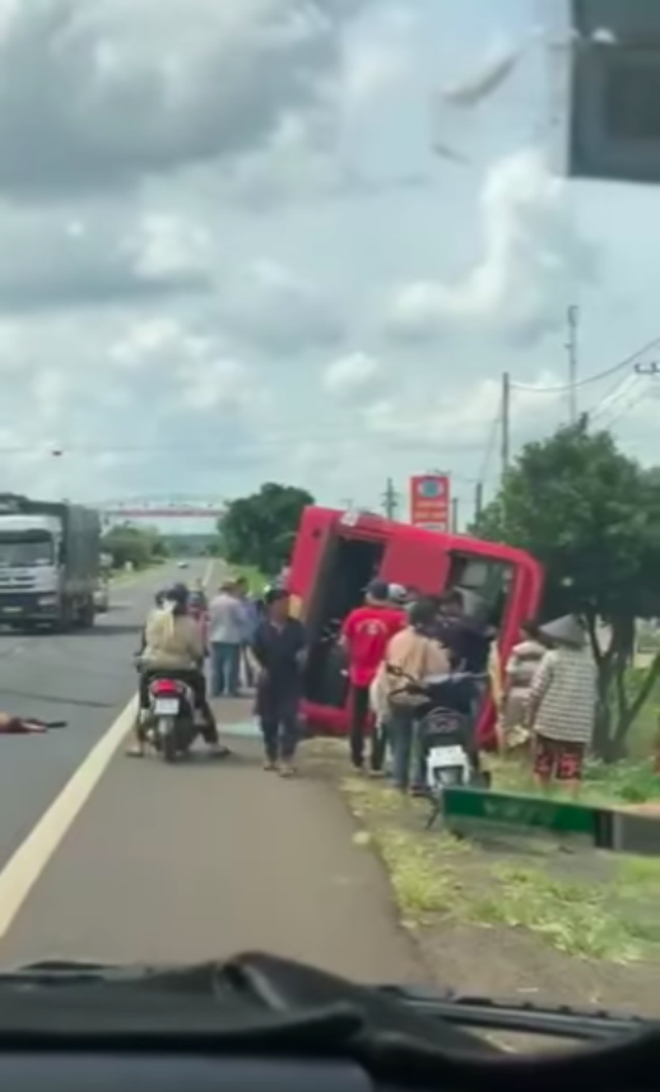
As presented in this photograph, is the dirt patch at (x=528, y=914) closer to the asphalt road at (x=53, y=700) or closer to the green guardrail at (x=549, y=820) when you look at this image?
the green guardrail at (x=549, y=820)

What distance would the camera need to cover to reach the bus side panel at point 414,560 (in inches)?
907

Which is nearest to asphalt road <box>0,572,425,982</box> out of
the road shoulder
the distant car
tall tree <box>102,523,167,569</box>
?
the road shoulder

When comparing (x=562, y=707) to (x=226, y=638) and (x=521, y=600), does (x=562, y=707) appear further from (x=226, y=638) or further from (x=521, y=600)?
(x=226, y=638)

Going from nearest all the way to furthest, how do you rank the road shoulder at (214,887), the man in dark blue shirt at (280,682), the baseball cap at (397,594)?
1. the road shoulder at (214,887)
2. the man in dark blue shirt at (280,682)
3. the baseball cap at (397,594)

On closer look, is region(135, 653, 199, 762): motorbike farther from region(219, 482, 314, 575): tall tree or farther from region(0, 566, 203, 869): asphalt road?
region(219, 482, 314, 575): tall tree

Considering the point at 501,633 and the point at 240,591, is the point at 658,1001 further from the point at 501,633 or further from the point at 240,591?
the point at 240,591

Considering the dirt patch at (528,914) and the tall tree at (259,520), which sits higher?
the tall tree at (259,520)

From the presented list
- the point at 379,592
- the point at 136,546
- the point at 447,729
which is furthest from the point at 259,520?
the point at 136,546

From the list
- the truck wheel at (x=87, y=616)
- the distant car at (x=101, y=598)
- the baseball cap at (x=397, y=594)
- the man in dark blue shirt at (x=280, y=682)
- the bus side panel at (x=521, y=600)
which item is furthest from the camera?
the distant car at (x=101, y=598)

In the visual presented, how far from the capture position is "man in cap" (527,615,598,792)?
15938 millimetres

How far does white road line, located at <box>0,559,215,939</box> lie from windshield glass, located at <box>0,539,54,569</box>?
94.2 ft

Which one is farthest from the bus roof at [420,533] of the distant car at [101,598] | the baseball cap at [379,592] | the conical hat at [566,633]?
the distant car at [101,598]

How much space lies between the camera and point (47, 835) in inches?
561

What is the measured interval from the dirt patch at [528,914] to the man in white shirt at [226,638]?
484 inches
